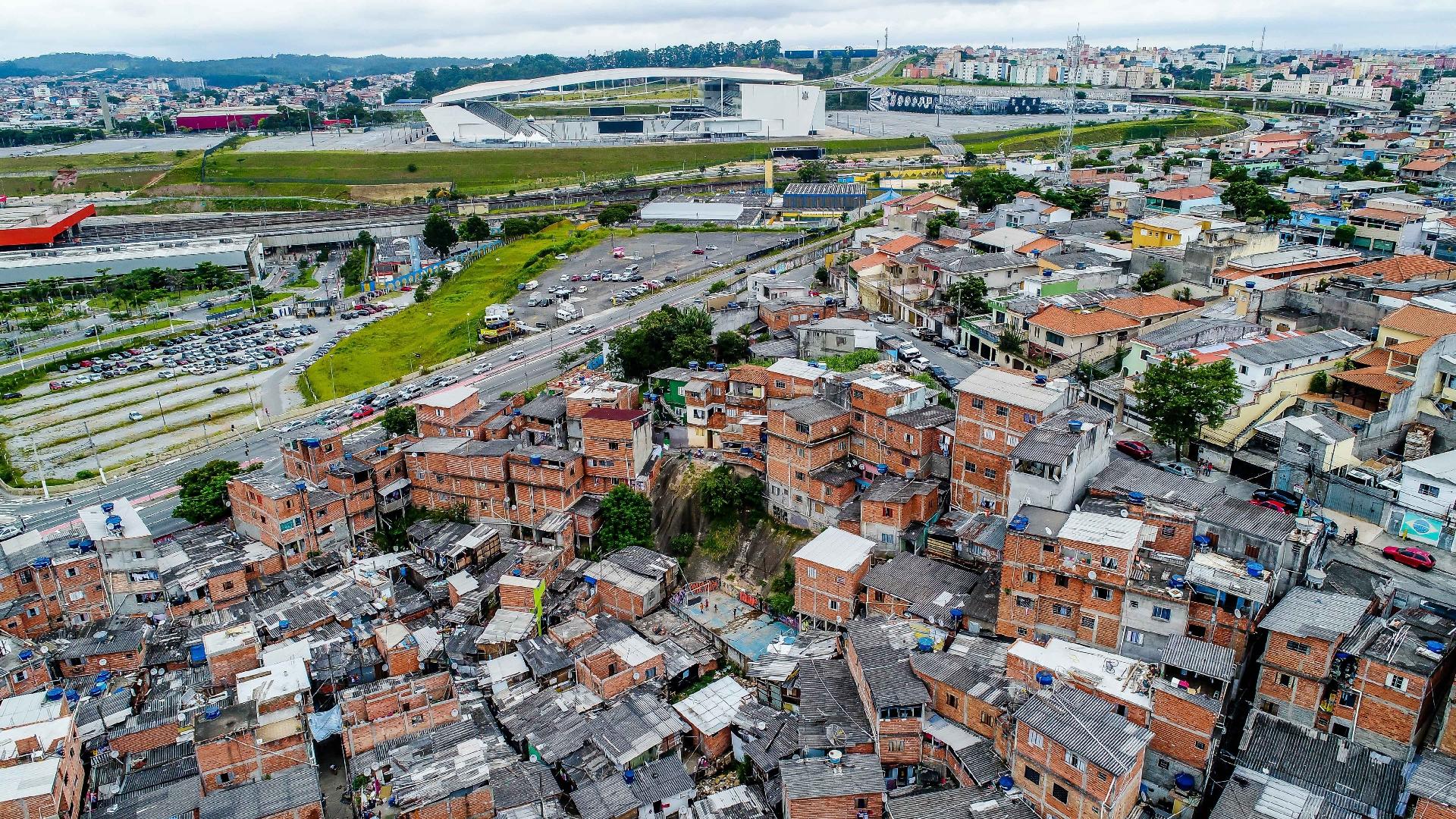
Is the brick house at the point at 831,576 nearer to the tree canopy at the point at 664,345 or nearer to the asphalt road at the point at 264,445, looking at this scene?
the tree canopy at the point at 664,345

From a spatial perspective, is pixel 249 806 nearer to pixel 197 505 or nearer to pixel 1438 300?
pixel 197 505

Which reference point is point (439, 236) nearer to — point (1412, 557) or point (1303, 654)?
point (1412, 557)

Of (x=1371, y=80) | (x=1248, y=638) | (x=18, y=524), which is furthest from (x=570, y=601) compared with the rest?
(x=1371, y=80)

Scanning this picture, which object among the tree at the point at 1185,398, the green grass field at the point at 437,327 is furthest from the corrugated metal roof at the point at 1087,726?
the green grass field at the point at 437,327

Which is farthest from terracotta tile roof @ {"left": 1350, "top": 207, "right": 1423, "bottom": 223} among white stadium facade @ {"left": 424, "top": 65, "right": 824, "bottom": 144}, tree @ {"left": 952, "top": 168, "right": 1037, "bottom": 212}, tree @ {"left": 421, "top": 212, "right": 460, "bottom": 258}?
white stadium facade @ {"left": 424, "top": 65, "right": 824, "bottom": 144}

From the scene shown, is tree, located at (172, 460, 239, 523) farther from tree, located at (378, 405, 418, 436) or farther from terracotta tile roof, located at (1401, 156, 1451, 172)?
terracotta tile roof, located at (1401, 156, 1451, 172)
